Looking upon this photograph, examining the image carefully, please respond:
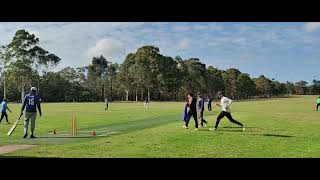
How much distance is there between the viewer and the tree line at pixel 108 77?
90.8 meters

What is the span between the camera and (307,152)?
38.4ft

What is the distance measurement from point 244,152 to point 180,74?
315 feet

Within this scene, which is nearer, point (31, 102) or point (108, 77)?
point (31, 102)

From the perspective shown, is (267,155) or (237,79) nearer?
(267,155)

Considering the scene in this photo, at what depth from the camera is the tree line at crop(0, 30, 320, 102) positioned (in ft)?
298

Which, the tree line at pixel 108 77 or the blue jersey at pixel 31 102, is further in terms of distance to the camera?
the tree line at pixel 108 77

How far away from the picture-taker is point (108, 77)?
120625 mm

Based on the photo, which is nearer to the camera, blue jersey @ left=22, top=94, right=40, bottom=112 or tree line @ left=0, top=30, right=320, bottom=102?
blue jersey @ left=22, top=94, right=40, bottom=112
